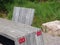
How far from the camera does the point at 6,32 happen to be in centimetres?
345

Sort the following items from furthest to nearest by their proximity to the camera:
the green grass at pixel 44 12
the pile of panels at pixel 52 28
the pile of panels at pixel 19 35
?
1. the green grass at pixel 44 12
2. the pile of panels at pixel 52 28
3. the pile of panels at pixel 19 35

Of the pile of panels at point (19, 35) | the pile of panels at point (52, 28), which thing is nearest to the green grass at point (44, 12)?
the pile of panels at point (52, 28)

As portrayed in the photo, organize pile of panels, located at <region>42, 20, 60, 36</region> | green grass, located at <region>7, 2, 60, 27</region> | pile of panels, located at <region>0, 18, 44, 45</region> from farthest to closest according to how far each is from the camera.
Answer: green grass, located at <region>7, 2, 60, 27</region> → pile of panels, located at <region>42, 20, 60, 36</region> → pile of panels, located at <region>0, 18, 44, 45</region>

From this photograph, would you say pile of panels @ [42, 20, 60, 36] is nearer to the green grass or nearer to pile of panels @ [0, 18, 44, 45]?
the green grass

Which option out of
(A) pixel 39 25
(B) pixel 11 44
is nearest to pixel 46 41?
(A) pixel 39 25

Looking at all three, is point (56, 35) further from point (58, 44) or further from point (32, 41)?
point (32, 41)

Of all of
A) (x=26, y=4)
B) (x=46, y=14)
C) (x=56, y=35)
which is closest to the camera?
(x=56, y=35)

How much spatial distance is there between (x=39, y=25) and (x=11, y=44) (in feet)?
8.43

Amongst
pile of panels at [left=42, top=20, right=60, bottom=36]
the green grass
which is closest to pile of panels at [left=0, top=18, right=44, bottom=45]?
pile of panels at [left=42, top=20, right=60, bottom=36]

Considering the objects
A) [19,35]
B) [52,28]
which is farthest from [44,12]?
[19,35]

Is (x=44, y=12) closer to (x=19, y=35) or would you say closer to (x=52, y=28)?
(x=52, y=28)

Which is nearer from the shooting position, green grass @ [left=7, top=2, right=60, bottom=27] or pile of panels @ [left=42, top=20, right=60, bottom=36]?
pile of panels @ [left=42, top=20, right=60, bottom=36]

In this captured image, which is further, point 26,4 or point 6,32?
point 26,4

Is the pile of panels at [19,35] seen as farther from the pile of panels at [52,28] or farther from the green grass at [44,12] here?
the green grass at [44,12]
